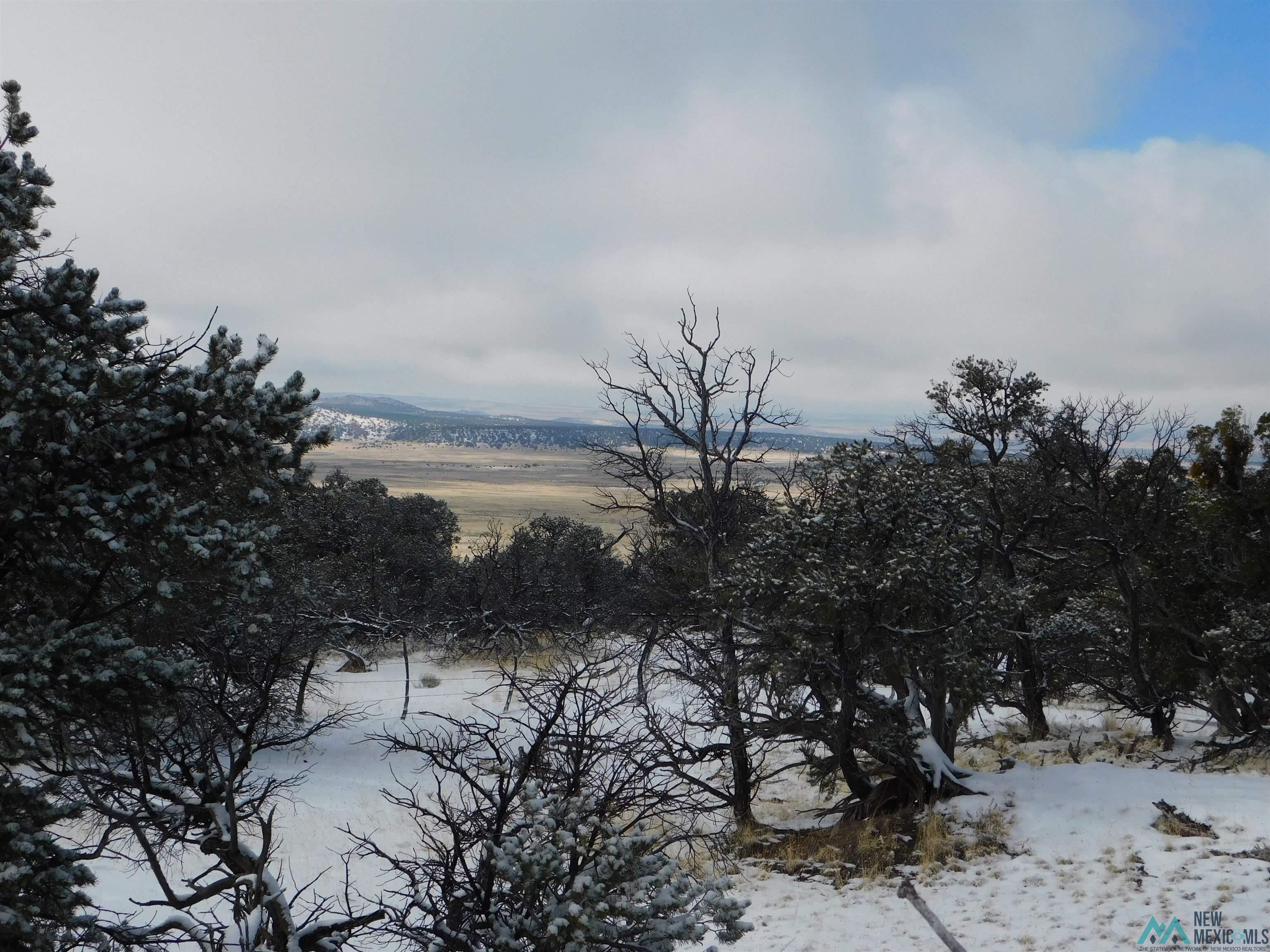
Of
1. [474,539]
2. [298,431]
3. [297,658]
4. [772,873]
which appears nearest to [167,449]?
[298,431]

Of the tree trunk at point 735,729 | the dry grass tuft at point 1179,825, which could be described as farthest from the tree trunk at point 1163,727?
the tree trunk at point 735,729

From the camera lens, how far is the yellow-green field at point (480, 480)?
98.3 m

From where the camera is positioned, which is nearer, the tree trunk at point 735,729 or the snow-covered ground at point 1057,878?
the snow-covered ground at point 1057,878

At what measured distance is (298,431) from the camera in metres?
6.47

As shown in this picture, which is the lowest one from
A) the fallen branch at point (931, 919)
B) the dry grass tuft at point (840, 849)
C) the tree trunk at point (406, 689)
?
the tree trunk at point (406, 689)

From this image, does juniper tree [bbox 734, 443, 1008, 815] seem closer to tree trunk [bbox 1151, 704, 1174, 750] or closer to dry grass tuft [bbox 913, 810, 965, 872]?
dry grass tuft [bbox 913, 810, 965, 872]

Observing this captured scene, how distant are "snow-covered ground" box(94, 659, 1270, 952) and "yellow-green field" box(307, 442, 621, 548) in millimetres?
54007

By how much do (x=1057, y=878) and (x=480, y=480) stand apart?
5425 inches

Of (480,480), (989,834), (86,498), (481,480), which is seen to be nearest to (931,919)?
(989,834)

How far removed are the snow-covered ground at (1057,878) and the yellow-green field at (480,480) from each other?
54.0m

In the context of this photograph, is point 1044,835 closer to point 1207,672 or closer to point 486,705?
point 1207,672

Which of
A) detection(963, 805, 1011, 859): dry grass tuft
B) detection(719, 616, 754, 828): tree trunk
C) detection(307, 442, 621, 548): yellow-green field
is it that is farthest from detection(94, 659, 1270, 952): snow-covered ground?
detection(307, 442, 621, 548): yellow-green field

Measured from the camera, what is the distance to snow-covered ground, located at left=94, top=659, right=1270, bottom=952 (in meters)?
8.45

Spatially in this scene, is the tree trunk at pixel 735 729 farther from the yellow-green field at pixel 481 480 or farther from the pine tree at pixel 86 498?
the yellow-green field at pixel 481 480
